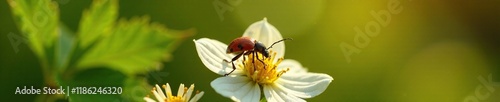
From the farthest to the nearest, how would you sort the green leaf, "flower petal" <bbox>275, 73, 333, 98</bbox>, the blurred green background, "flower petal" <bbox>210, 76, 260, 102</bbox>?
the blurred green background < "flower petal" <bbox>275, 73, 333, 98</bbox> < "flower petal" <bbox>210, 76, 260, 102</bbox> < the green leaf

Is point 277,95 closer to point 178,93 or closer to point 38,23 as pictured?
point 178,93

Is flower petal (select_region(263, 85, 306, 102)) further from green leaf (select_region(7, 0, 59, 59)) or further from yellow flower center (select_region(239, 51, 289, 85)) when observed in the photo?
green leaf (select_region(7, 0, 59, 59))

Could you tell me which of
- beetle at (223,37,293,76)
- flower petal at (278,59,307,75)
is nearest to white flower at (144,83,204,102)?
beetle at (223,37,293,76)

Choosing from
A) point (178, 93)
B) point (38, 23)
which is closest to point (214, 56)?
point (178, 93)

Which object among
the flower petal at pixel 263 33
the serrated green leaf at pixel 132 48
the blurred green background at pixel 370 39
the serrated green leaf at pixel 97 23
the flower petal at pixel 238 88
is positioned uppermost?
the blurred green background at pixel 370 39

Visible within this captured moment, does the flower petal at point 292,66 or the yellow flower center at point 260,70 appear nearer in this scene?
the yellow flower center at point 260,70

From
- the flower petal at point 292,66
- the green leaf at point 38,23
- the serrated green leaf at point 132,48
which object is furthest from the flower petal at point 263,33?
the green leaf at point 38,23

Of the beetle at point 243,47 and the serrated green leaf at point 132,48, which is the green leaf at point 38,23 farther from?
the beetle at point 243,47
